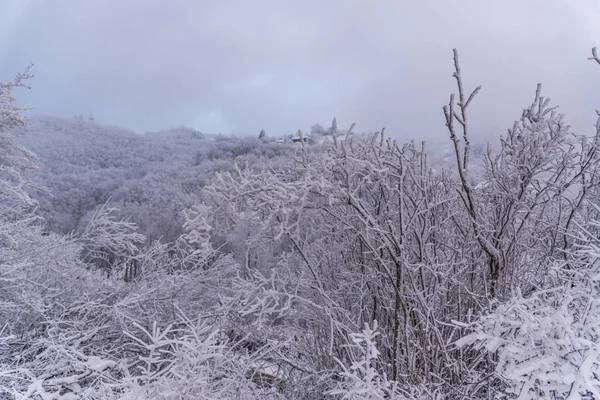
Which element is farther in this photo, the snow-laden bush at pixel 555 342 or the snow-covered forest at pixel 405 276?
the snow-covered forest at pixel 405 276

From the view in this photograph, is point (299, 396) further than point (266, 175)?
Yes

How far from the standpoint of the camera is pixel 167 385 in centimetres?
271

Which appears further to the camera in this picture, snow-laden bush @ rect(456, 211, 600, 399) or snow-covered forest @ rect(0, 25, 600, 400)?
snow-covered forest @ rect(0, 25, 600, 400)

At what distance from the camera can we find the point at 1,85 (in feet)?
23.5

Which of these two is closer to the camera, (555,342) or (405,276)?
(555,342)

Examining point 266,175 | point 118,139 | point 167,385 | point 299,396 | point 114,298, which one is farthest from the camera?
point 118,139

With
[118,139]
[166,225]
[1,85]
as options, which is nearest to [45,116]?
[118,139]

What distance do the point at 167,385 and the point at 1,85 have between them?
6940 mm

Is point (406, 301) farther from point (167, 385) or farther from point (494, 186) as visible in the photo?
point (167, 385)

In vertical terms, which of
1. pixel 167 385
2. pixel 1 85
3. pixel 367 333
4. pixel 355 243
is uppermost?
pixel 1 85

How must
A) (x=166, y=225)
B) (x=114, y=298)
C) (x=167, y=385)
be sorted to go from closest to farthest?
(x=167, y=385) < (x=114, y=298) < (x=166, y=225)

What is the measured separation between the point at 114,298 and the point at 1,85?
424 centimetres

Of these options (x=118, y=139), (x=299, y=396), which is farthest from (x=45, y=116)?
(x=299, y=396)

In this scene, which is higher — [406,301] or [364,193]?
[364,193]
